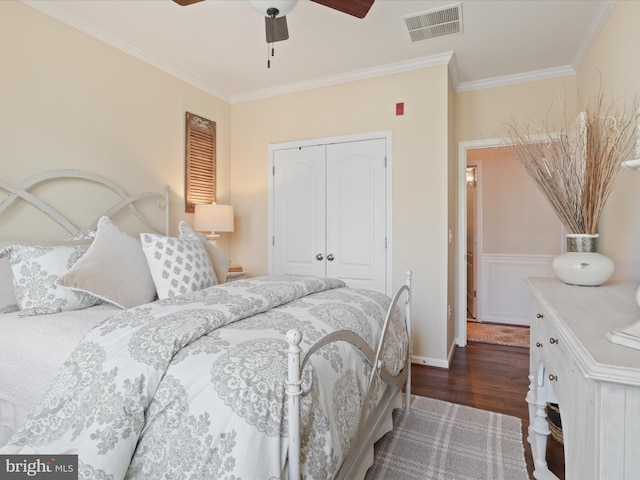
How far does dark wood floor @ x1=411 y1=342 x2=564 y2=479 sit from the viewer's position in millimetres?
2432

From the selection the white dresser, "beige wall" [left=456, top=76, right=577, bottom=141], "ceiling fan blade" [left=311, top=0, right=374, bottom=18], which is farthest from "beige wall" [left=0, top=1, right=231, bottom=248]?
the white dresser

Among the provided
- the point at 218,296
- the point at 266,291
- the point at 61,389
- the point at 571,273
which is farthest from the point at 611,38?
the point at 61,389

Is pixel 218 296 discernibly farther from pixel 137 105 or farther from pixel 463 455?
pixel 137 105

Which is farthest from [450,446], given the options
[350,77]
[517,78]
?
[517,78]

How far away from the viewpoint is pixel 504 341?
3990mm

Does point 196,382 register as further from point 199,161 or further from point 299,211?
point 199,161

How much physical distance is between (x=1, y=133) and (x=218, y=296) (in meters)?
1.83

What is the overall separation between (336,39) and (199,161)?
5.87 ft

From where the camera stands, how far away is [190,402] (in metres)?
1.04

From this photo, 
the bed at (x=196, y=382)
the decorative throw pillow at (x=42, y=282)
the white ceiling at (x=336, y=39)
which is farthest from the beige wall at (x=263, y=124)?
the bed at (x=196, y=382)

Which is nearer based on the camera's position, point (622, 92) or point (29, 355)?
point (29, 355)

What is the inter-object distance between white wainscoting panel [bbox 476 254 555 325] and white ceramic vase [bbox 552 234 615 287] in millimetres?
3178

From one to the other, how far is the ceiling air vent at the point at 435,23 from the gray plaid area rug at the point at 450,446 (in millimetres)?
2732

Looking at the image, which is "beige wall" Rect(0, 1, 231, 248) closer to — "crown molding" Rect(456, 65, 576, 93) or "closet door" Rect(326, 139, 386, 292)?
"closet door" Rect(326, 139, 386, 292)
